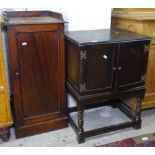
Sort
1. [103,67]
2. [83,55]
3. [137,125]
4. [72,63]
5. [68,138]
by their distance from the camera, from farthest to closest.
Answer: [137,125] < [68,138] < [72,63] < [103,67] < [83,55]

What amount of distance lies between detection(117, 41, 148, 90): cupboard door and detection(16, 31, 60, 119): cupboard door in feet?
1.76

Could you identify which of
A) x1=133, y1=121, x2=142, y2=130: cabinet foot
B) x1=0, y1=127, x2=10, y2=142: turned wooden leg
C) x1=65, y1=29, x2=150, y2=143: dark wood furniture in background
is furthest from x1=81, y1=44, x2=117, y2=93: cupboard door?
x1=0, y1=127, x2=10, y2=142: turned wooden leg

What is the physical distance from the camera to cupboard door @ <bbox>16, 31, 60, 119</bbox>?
1.75 meters

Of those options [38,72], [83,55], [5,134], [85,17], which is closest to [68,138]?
[5,134]

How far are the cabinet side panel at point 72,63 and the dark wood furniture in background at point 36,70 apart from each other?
6cm

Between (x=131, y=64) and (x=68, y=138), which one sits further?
(x=68, y=138)

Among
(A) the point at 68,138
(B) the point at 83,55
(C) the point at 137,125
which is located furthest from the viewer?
(C) the point at 137,125

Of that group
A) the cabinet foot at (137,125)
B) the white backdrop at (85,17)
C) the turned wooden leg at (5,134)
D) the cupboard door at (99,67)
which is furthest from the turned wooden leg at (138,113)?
the turned wooden leg at (5,134)

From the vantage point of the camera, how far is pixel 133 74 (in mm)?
1867

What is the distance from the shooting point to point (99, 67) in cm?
172

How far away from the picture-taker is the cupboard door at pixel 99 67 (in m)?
1.67

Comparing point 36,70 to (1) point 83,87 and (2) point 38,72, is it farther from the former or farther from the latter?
(1) point 83,87

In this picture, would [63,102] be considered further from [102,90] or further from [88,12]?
[88,12]

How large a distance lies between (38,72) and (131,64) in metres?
0.77
